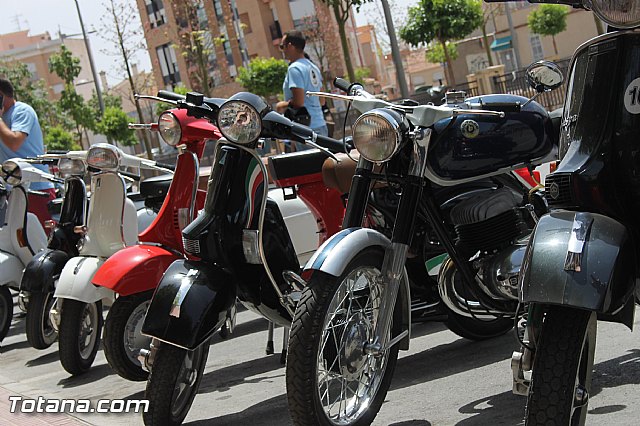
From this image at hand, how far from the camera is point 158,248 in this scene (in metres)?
5.60

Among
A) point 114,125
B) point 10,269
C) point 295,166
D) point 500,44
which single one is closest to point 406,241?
point 295,166

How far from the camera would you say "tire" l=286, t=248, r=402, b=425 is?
12.5 ft

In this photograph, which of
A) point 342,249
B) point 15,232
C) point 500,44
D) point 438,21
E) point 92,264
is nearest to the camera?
point 342,249

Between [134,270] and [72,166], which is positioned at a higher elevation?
[72,166]

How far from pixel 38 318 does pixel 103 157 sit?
160 cm

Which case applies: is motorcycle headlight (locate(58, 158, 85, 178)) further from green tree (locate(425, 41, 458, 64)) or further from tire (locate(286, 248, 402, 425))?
green tree (locate(425, 41, 458, 64))

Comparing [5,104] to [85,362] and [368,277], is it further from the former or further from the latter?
[368,277]

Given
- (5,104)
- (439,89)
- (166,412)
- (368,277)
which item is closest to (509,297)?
(368,277)

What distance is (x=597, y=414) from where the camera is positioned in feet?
13.0

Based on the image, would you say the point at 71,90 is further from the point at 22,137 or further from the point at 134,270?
the point at 134,270

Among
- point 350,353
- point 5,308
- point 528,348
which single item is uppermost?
point 528,348

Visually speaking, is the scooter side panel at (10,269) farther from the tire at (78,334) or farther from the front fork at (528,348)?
the front fork at (528,348)

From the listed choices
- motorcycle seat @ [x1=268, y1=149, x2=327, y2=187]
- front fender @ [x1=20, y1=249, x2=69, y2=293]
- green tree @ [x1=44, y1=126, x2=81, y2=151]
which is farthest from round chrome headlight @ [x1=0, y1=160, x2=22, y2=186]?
green tree @ [x1=44, y1=126, x2=81, y2=151]

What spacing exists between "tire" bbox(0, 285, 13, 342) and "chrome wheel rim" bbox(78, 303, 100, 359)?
185 cm
